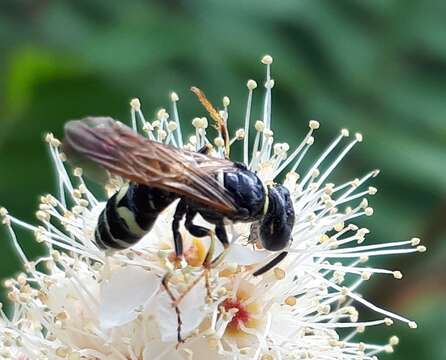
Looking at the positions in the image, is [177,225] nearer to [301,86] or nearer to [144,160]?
[144,160]

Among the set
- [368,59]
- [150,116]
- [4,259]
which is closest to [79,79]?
[150,116]

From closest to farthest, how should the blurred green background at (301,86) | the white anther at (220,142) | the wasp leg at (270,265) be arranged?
the wasp leg at (270,265) < the white anther at (220,142) < the blurred green background at (301,86)

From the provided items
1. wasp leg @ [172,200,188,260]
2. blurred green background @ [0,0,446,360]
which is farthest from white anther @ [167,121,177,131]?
blurred green background @ [0,0,446,360]

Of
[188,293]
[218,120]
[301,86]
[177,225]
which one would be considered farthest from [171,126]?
[301,86]

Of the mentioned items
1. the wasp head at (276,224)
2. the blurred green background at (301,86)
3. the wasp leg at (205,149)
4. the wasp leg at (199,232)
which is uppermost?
the blurred green background at (301,86)

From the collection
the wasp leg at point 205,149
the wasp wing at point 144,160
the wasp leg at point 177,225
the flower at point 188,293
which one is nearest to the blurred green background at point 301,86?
the flower at point 188,293

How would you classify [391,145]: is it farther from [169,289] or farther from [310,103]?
[169,289]

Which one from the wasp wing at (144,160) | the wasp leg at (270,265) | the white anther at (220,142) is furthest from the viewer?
the white anther at (220,142)

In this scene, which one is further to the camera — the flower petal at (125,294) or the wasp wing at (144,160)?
the flower petal at (125,294)

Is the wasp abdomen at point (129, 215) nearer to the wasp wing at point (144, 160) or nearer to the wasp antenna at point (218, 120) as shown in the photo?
the wasp wing at point (144, 160)
